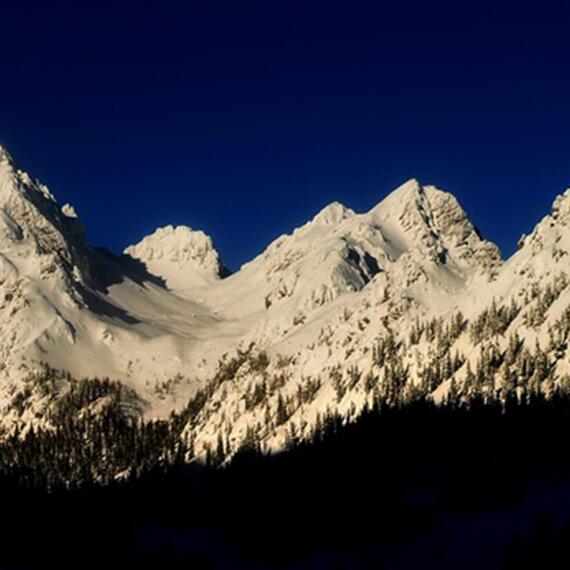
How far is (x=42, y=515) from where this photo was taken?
135 meters

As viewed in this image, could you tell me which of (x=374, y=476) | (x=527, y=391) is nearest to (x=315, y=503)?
→ (x=374, y=476)

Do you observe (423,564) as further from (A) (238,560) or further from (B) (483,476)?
(B) (483,476)

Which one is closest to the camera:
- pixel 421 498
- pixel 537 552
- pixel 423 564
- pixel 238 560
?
pixel 537 552

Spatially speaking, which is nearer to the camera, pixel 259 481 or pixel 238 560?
pixel 238 560

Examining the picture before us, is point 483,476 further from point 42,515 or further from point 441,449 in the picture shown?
point 42,515

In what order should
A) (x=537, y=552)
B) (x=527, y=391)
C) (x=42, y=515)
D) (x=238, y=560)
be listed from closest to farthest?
(x=537, y=552) < (x=238, y=560) < (x=42, y=515) < (x=527, y=391)

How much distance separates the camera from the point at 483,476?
150875 mm

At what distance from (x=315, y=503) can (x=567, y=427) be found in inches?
2094

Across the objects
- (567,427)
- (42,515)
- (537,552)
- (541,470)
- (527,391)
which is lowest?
(537,552)

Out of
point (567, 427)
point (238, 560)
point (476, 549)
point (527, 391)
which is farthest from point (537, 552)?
point (527, 391)

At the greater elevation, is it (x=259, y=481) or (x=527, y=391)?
(x=527, y=391)

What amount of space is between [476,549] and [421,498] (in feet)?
112

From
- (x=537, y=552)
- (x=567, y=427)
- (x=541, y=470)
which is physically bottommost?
(x=537, y=552)

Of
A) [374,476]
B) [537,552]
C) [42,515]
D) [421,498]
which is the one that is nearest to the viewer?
[537,552]
